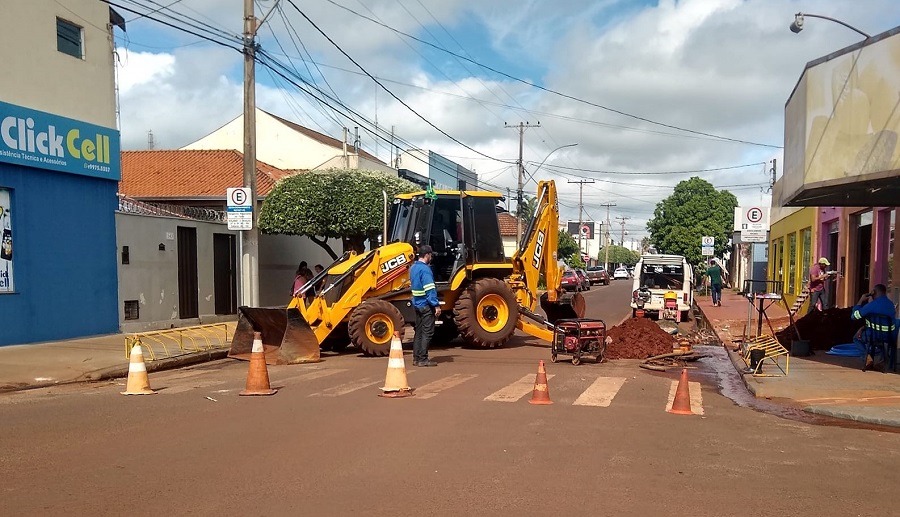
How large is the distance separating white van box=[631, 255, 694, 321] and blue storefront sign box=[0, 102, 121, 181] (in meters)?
14.6

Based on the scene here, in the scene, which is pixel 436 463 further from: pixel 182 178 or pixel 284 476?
pixel 182 178

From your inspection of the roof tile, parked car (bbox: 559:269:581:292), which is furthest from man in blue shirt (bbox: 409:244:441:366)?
parked car (bbox: 559:269:581:292)

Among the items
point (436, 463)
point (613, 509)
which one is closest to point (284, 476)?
point (436, 463)

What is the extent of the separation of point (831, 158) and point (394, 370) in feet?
23.9

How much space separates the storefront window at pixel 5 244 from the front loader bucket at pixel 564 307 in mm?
10789

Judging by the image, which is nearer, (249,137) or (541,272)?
(249,137)

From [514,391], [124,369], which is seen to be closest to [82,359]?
[124,369]

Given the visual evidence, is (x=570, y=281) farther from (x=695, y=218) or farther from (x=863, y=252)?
(x=863, y=252)

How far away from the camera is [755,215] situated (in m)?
24.7

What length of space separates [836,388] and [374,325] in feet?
24.4

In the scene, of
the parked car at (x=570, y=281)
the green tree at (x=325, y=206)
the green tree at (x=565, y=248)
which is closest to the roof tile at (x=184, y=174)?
the green tree at (x=325, y=206)

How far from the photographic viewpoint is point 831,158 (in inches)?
448

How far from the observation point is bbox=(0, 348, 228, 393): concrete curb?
36.4 feet

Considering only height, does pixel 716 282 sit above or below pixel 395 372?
below
